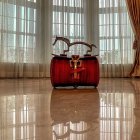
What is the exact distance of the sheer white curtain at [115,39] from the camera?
5.83m

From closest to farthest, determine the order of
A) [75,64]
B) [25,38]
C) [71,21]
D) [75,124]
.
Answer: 1. [75,124]
2. [75,64]
3. [25,38]
4. [71,21]

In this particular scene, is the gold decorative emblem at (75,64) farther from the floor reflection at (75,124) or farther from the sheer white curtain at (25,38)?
the sheer white curtain at (25,38)

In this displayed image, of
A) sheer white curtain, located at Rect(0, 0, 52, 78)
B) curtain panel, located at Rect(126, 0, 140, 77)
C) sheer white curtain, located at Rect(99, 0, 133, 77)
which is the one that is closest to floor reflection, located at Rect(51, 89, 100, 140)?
sheer white curtain, located at Rect(0, 0, 52, 78)

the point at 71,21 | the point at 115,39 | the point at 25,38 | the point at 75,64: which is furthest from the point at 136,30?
the point at 75,64

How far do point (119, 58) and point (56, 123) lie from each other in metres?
5.01

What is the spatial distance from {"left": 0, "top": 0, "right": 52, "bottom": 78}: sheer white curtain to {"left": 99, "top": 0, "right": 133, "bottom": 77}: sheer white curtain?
1147 millimetres

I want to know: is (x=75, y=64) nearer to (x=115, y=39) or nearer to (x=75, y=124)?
(x=75, y=124)

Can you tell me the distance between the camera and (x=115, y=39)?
5.93 metres

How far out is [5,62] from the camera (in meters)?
5.26

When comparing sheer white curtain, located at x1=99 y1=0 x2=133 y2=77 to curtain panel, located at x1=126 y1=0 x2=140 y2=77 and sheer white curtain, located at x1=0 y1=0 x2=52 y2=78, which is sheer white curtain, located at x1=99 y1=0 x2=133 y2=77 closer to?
curtain panel, located at x1=126 y1=0 x2=140 y2=77

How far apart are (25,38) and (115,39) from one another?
189cm

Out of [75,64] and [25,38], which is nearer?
[75,64]

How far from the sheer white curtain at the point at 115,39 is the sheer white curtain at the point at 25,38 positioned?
1147 mm

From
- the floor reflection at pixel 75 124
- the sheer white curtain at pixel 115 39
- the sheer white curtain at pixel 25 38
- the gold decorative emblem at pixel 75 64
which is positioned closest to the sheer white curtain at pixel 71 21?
the sheer white curtain at pixel 25 38
